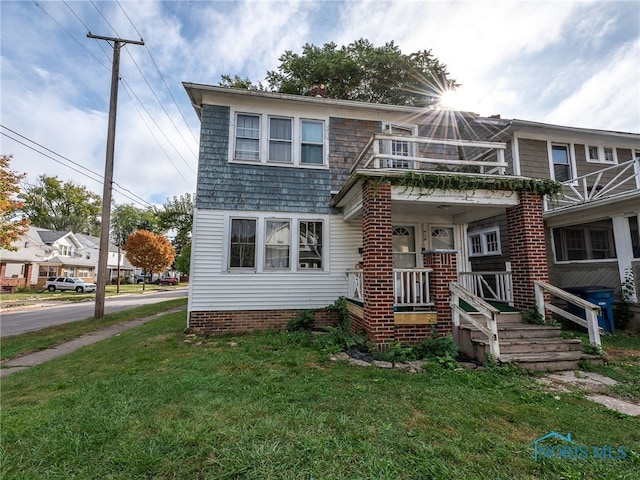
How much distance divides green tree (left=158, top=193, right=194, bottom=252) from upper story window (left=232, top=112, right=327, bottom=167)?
142 ft

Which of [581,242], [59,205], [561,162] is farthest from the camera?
[59,205]

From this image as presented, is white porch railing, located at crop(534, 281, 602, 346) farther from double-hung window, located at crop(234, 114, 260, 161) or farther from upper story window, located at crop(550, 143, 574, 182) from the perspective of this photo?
double-hung window, located at crop(234, 114, 260, 161)

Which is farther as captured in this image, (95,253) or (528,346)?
(95,253)

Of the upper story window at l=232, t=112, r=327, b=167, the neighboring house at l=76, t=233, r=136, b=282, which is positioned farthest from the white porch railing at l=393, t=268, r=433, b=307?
the neighboring house at l=76, t=233, r=136, b=282

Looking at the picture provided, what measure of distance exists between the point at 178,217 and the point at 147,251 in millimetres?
20932

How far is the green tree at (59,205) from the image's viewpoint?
145ft

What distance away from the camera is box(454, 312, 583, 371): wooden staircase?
4723 millimetres

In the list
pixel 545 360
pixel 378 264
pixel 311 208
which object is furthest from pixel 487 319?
pixel 311 208

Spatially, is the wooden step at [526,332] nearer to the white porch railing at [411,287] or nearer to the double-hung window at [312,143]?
the white porch railing at [411,287]

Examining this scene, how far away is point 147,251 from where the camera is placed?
28234mm

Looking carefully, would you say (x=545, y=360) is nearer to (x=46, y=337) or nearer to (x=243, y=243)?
(x=243, y=243)

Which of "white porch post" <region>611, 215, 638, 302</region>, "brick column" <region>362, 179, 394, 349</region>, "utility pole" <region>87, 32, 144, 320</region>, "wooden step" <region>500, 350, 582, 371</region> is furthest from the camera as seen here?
"utility pole" <region>87, 32, 144, 320</region>

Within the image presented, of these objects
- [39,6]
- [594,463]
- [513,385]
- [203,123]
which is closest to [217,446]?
[594,463]

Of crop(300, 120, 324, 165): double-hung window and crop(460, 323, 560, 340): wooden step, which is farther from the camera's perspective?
crop(300, 120, 324, 165): double-hung window
